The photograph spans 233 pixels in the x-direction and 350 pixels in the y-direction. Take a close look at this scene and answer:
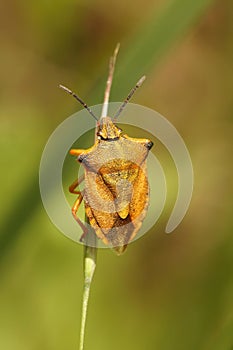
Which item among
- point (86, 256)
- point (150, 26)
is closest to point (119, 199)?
point (86, 256)

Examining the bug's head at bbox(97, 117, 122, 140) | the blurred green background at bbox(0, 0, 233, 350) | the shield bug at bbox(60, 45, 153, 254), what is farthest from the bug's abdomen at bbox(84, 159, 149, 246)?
the blurred green background at bbox(0, 0, 233, 350)

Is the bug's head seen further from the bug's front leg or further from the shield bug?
the bug's front leg

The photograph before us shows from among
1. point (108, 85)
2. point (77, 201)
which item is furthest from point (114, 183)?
point (108, 85)

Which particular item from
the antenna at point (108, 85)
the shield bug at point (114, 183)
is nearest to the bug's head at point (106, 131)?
the shield bug at point (114, 183)

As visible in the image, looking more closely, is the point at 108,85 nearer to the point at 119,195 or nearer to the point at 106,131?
the point at 106,131

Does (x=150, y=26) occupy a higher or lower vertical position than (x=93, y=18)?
lower

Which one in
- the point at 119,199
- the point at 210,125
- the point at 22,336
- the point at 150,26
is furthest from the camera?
the point at 210,125

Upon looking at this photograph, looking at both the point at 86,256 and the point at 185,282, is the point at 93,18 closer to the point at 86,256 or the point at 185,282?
the point at 185,282
